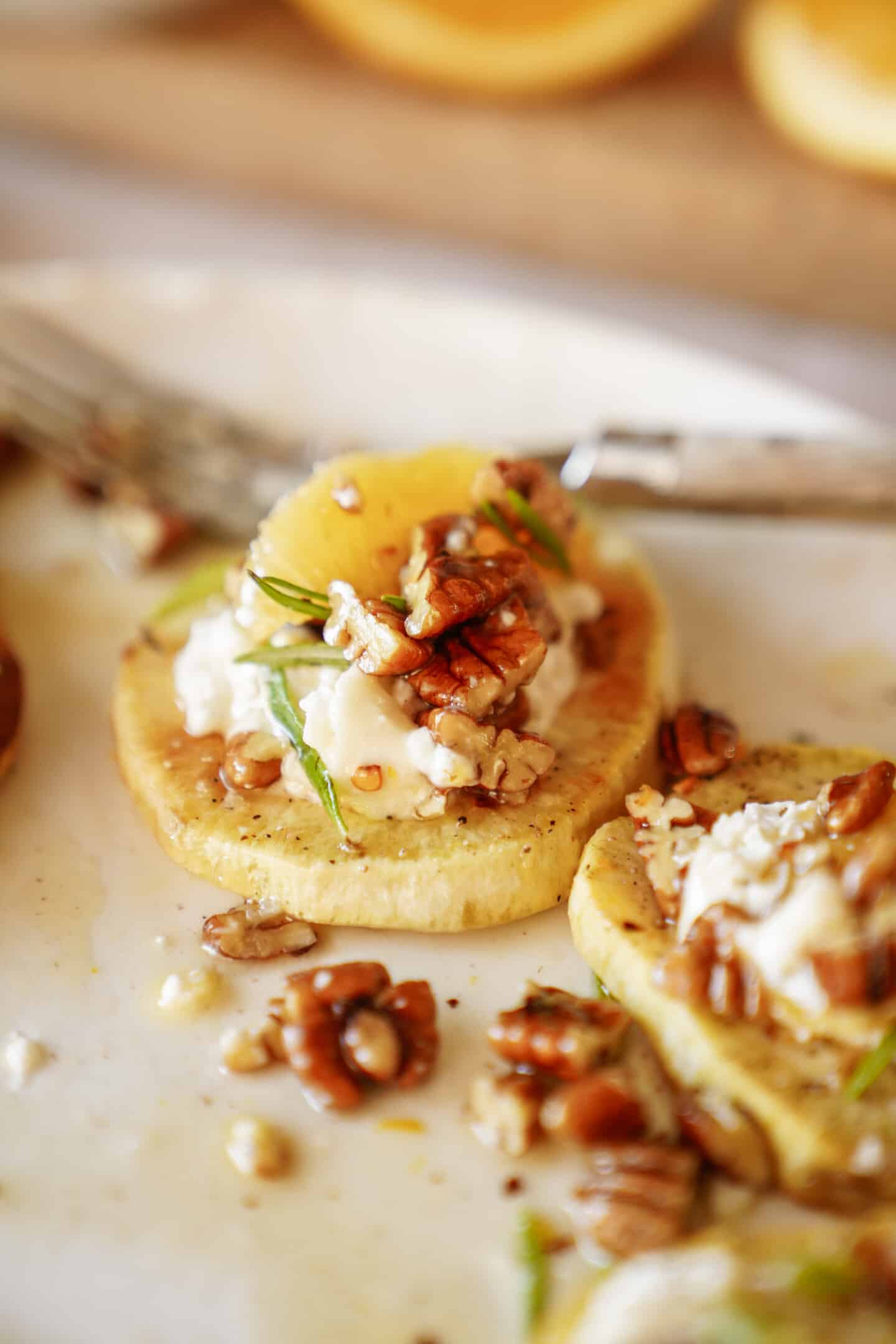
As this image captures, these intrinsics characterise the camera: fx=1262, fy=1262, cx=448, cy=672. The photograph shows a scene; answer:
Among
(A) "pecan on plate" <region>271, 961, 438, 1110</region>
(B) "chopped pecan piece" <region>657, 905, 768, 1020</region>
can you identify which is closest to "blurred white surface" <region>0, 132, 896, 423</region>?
(B) "chopped pecan piece" <region>657, 905, 768, 1020</region>

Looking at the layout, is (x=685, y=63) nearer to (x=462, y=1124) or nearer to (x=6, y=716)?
(x=6, y=716)

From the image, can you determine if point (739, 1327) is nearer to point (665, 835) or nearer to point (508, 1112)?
point (508, 1112)

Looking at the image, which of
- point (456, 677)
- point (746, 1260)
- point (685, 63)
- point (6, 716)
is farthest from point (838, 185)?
point (746, 1260)

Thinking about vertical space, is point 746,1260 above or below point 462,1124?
above

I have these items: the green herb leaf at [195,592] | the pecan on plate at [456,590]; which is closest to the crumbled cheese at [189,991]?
the pecan on plate at [456,590]

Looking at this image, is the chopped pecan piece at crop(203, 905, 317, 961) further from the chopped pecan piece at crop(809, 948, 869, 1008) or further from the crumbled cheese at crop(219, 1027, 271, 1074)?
the chopped pecan piece at crop(809, 948, 869, 1008)

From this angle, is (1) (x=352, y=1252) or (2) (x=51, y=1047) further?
(2) (x=51, y=1047)
